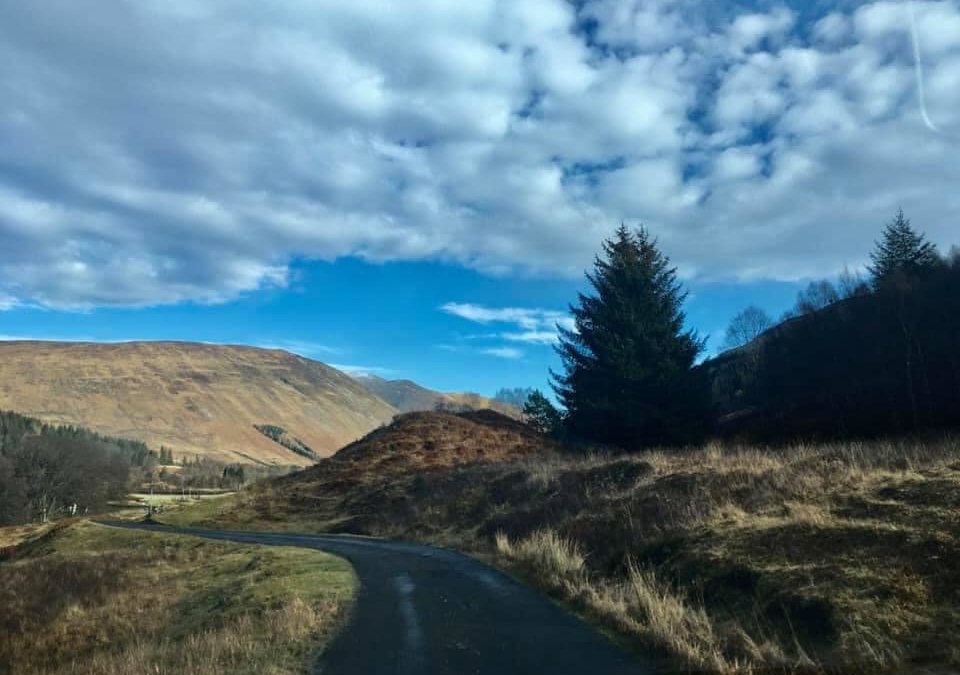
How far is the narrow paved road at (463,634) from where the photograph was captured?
30.6ft

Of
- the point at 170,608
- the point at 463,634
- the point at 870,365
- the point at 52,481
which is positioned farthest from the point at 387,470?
the point at 52,481

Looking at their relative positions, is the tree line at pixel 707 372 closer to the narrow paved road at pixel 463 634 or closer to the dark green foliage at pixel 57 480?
the narrow paved road at pixel 463 634

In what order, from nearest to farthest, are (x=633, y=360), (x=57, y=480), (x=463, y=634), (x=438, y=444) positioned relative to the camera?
(x=463, y=634)
(x=633, y=360)
(x=438, y=444)
(x=57, y=480)

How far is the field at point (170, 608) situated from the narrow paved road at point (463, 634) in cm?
68

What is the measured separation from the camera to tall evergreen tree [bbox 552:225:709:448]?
1678 inches

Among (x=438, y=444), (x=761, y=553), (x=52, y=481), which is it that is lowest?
(x=761, y=553)

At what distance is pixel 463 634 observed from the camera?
11.3m

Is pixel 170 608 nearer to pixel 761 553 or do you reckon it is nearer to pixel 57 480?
pixel 761 553

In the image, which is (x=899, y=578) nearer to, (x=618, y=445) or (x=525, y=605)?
(x=525, y=605)

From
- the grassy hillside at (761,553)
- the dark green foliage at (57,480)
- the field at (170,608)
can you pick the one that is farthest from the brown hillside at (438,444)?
the dark green foliage at (57,480)

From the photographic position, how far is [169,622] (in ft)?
60.2

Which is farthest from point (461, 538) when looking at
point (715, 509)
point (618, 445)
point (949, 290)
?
point (949, 290)

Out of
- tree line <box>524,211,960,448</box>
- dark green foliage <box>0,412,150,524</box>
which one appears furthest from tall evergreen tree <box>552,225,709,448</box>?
Result: dark green foliage <box>0,412,150,524</box>

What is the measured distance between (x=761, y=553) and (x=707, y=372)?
35.0 meters
